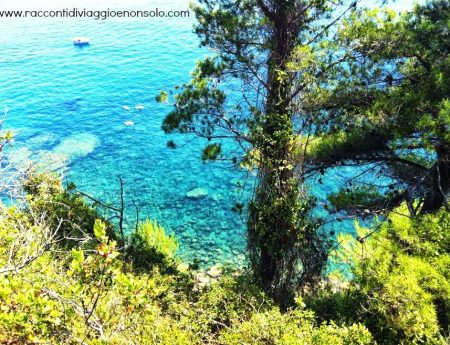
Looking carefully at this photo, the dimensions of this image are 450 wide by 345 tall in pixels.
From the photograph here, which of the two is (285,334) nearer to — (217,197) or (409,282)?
(409,282)

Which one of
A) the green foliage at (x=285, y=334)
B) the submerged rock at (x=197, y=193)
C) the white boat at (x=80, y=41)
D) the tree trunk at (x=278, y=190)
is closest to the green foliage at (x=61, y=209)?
the tree trunk at (x=278, y=190)

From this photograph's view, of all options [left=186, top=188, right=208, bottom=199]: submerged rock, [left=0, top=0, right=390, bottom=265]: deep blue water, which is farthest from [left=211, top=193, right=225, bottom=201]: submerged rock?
[left=186, top=188, right=208, bottom=199]: submerged rock

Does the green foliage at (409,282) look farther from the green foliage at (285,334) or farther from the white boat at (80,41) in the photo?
the white boat at (80,41)

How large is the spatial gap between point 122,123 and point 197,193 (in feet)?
36.0

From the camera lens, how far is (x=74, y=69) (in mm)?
37562

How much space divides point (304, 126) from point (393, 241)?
156 inches

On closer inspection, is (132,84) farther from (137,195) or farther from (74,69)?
(137,195)

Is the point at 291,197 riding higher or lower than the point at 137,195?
higher

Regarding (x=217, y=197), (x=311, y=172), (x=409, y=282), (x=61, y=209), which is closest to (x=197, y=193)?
(x=217, y=197)

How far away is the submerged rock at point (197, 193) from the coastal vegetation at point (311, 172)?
767 cm

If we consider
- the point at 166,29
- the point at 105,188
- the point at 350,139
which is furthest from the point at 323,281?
the point at 166,29

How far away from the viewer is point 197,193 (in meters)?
20.5

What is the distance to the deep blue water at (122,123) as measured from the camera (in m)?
19.0

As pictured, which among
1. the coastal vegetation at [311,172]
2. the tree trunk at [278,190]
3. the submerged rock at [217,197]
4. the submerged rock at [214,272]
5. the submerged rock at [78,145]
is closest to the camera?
the coastal vegetation at [311,172]
